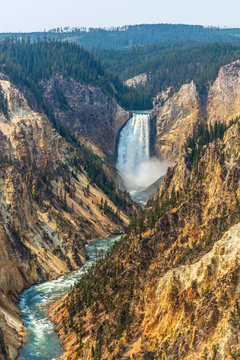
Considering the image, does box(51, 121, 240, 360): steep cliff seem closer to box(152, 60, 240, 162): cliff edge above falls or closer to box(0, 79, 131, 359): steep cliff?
box(0, 79, 131, 359): steep cliff

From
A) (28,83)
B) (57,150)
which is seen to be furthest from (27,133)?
(28,83)

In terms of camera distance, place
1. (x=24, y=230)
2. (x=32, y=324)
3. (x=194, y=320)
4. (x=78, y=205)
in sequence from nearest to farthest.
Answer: (x=194, y=320)
(x=32, y=324)
(x=24, y=230)
(x=78, y=205)

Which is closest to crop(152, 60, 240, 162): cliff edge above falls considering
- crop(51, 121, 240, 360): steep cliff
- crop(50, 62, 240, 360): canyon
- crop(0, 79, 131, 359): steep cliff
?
crop(0, 79, 131, 359): steep cliff

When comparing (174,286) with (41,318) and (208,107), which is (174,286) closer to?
(41,318)

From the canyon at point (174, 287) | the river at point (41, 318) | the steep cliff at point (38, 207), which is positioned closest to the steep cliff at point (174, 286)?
the canyon at point (174, 287)

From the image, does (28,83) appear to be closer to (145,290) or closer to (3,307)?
(3,307)
